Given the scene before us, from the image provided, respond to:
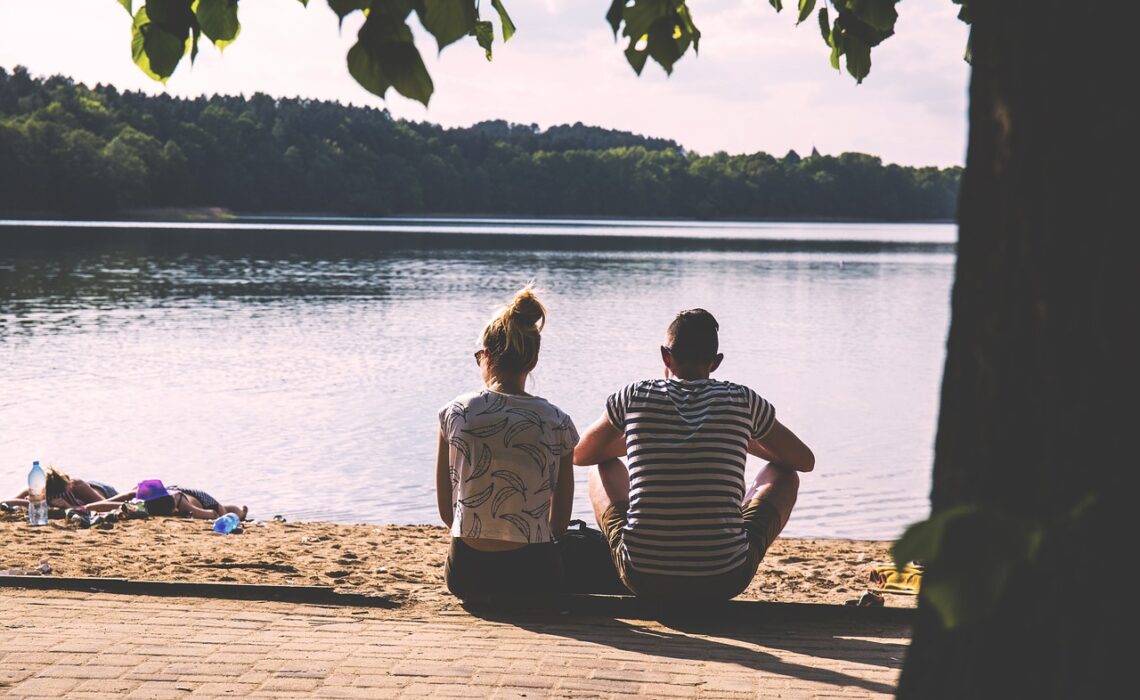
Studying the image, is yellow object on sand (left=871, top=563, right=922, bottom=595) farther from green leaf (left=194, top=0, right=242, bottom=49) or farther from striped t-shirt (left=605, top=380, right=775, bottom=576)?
green leaf (left=194, top=0, right=242, bottom=49)

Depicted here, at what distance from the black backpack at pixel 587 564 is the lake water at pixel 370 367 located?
5118mm

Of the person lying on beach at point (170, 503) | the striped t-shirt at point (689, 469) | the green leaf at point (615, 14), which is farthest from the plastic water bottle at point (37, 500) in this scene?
the green leaf at point (615, 14)

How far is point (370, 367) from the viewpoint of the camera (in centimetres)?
2042

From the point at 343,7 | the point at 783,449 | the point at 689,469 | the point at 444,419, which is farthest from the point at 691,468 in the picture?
the point at 343,7

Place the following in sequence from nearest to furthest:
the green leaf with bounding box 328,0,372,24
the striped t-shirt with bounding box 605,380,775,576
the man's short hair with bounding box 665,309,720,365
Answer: the green leaf with bounding box 328,0,372,24
the striped t-shirt with bounding box 605,380,775,576
the man's short hair with bounding box 665,309,720,365

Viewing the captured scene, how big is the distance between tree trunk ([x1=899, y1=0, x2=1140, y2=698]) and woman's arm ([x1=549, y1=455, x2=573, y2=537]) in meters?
3.01

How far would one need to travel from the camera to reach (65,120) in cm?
11606

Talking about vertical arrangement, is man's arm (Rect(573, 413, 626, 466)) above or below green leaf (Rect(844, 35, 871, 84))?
below

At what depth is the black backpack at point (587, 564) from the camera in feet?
16.9

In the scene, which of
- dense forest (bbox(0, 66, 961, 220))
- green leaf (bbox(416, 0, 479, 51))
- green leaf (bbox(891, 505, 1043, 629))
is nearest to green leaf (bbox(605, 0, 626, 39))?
green leaf (bbox(416, 0, 479, 51))

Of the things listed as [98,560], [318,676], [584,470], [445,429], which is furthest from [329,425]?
[318,676]

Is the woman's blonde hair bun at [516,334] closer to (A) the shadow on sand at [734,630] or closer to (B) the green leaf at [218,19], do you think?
(A) the shadow on sand at [734,630]

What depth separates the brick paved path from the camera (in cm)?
380

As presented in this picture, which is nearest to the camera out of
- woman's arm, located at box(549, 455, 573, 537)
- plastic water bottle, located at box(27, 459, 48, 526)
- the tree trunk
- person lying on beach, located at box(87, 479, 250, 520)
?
the tree trunk
